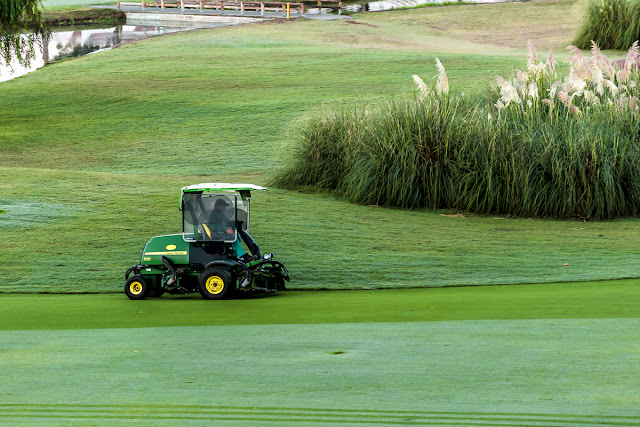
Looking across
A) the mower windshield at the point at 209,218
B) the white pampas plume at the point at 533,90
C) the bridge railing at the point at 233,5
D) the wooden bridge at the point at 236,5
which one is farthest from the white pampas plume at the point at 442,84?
the bridge railing at the point at 233,5

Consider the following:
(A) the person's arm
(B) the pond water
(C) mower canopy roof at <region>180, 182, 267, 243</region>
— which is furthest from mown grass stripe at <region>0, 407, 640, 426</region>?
(B) the pond water

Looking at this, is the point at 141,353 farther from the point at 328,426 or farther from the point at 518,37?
the point at 518,37

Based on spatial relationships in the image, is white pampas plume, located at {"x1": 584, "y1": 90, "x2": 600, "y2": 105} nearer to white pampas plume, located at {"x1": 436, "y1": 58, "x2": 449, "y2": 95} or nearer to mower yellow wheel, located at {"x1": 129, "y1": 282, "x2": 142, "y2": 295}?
white pampas plume, located at {"x1": 436, "y1": 58, "x2": 449, "y2": 95}

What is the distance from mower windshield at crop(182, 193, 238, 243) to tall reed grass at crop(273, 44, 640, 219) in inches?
249

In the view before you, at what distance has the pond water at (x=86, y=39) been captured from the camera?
1740 inches

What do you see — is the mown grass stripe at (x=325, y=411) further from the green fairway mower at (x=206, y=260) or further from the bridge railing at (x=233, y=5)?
the bridge railing at (x=233, y=5)

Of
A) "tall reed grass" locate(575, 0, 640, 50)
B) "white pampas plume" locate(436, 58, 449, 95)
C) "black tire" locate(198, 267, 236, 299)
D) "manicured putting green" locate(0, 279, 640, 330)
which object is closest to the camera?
"manicured putting green" locate(0, 279, 640, 330)

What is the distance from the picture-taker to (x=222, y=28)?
46.6m

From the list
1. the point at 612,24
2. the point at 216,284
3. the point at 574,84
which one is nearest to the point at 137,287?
the point at 216,284

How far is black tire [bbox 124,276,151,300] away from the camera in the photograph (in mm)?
9141

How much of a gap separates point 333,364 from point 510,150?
34.2ft

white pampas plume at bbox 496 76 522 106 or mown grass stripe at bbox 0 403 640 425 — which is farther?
white pampas plume at bbox 496 76 522 106

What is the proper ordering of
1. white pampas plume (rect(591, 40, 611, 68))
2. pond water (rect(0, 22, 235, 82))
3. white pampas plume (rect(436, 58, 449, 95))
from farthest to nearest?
pond water (rect(0, 22, 235, 82)), white pampas plume (rect(591, 40, 611, 68)), white pampas plume (rect(436, 58, 449, 95))

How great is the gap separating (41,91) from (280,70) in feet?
29.3
